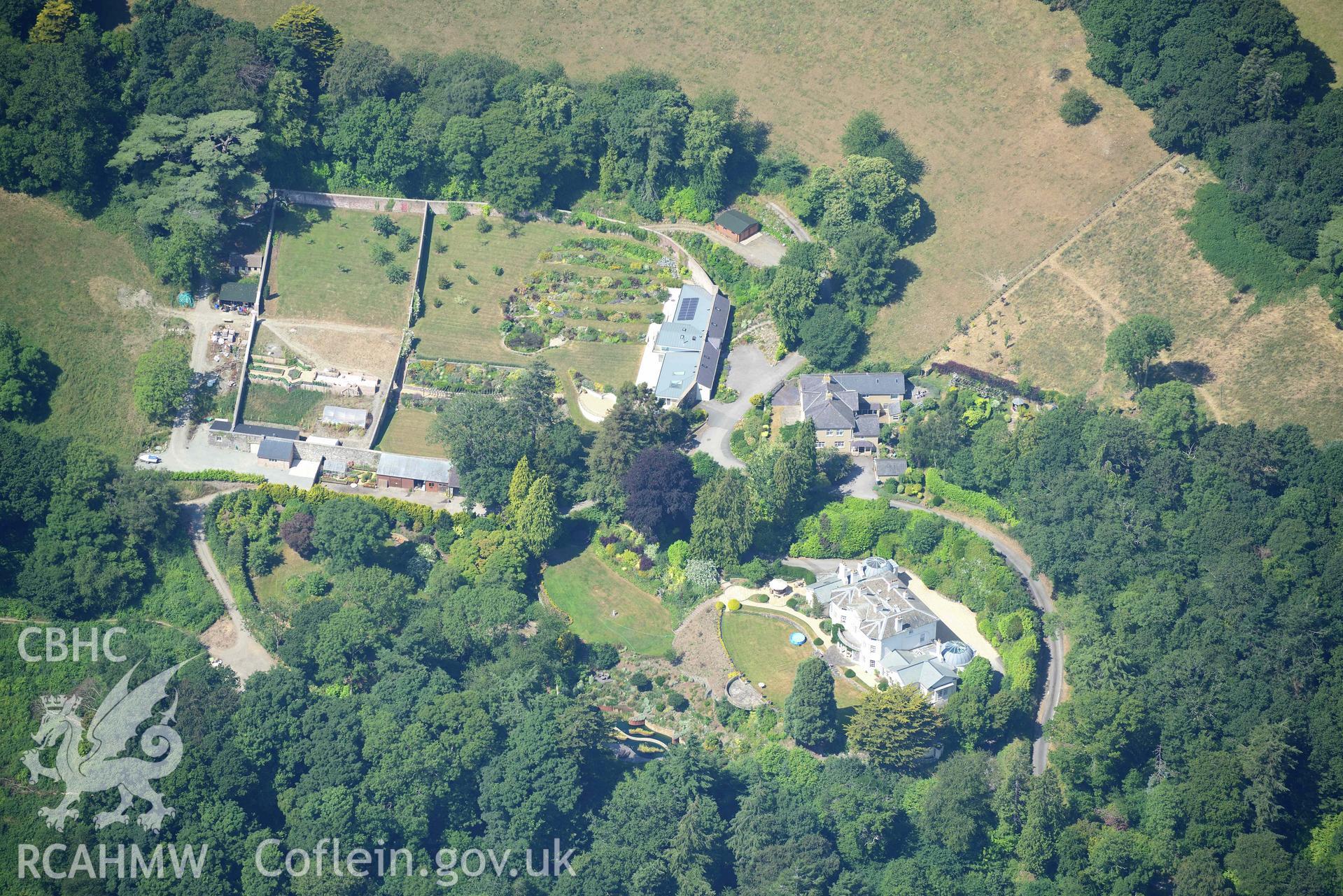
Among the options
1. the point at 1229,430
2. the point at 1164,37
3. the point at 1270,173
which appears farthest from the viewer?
the point at 1164,37

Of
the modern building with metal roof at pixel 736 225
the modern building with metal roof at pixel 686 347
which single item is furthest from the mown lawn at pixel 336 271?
the modern building with metal roof at pixel 736 225

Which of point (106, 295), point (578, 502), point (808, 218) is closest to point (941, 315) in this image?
point (808, 218)

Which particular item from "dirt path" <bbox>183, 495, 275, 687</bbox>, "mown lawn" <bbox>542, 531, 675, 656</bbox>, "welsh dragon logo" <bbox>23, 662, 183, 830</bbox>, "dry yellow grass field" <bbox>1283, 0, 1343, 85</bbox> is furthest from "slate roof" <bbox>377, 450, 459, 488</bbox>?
"dry yellow grass field" <bbox>1283, 0, 1343, 85</bbox>

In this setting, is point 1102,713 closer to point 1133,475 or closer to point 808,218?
point 1133,475

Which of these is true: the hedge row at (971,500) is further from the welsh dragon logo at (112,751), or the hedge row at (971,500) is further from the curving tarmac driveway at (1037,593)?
the welsh dragon logo at (112,751)

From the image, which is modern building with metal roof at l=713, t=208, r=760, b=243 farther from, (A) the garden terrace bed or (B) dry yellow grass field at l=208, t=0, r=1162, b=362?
(A) the garden terrace bed

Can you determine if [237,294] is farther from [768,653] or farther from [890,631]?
[890,631]

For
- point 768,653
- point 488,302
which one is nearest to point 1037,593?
point 768,653
